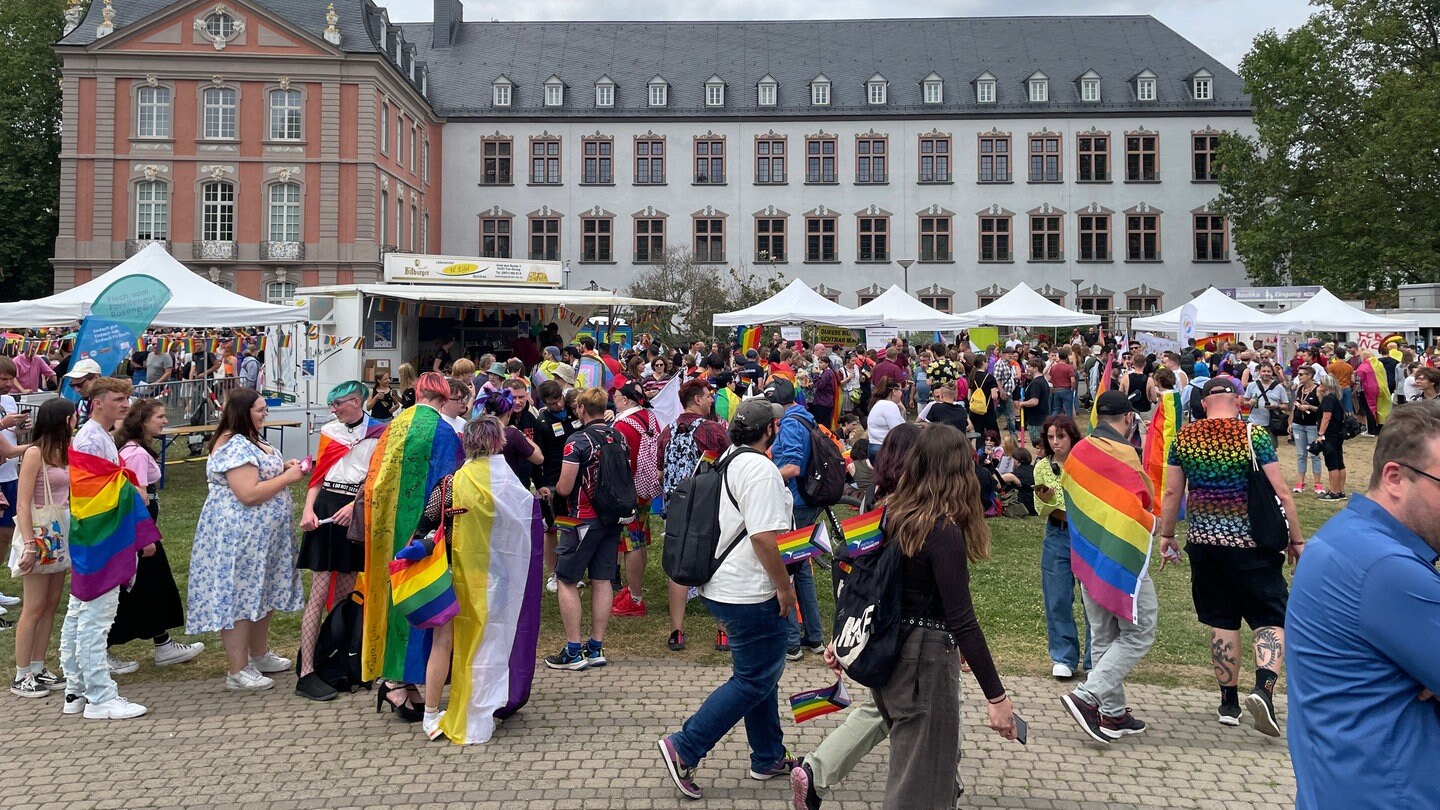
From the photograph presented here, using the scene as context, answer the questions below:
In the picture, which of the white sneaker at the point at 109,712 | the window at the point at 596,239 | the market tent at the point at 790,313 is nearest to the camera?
the white sneaker at the point at 109,712

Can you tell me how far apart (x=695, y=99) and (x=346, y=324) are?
3061 centimetres

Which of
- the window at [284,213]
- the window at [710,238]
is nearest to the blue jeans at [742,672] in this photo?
the window at [284,213]

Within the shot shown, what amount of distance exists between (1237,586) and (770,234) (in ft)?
137

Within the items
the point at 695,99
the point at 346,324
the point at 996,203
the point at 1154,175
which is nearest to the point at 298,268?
the point at 695,99

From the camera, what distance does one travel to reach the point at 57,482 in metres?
6.00

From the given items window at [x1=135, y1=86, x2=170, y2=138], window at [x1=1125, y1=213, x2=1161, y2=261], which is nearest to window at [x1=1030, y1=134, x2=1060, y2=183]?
window at [x1=1125, y1=213, x2=1161, y2=261]

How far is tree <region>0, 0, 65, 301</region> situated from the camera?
1622 inches

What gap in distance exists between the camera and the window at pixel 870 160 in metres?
45.9

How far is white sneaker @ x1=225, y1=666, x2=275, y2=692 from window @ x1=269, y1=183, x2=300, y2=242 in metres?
36.0

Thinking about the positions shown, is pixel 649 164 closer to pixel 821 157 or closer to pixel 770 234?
pixel 770 234

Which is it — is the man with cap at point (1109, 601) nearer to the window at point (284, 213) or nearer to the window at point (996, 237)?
the window at point (284, 213)

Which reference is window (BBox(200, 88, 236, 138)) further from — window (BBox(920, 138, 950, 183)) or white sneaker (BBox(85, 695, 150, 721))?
white sneaker (BBox(85, 695, 150, 721))

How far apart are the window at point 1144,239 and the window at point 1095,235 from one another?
87 centimetres

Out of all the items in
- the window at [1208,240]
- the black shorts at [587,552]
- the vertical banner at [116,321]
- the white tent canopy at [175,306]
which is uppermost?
the window at [1208,240]
